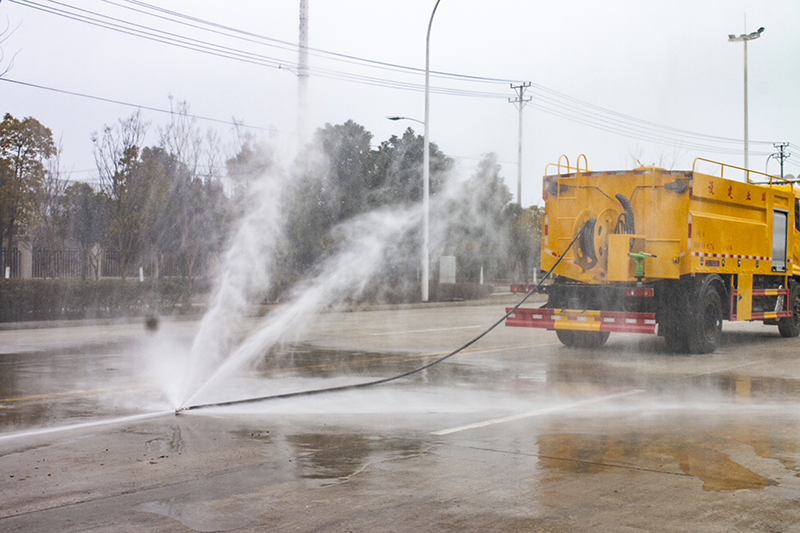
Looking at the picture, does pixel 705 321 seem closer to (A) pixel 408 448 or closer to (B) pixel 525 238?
(A) pixel 408 448

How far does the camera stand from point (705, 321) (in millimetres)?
13516

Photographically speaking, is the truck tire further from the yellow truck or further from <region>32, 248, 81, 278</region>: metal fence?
<region>32, 248, 81, 278</region>: metal fence

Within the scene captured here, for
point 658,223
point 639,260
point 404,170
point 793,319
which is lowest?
point 793,319

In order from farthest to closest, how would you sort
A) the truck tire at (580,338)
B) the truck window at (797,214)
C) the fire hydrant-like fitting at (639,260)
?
the truck window at (797,214) < the truck tire at (580,338) < the fire hydrant-like fitting at (639,260)

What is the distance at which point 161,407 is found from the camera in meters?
8.08

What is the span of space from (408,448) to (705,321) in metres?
8.92

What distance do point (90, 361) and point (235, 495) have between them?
25.5 feet

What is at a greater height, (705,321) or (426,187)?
(426,187)

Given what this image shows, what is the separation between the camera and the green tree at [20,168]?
22.6 meters

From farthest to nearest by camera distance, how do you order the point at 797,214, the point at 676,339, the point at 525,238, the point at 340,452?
the point at 525,238 → the point at 797,214 → the point at 676,339 → the point at 340,452

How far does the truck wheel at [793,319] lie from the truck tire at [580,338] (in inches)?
192

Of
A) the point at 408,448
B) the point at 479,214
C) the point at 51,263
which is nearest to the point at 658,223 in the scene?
the point at 408,448

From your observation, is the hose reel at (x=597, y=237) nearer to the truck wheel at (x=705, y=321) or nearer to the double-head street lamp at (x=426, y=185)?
the truck wheel at (x=705, y=321)

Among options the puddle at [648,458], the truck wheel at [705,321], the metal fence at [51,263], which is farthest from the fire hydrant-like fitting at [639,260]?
the metal fence at [51,263]
